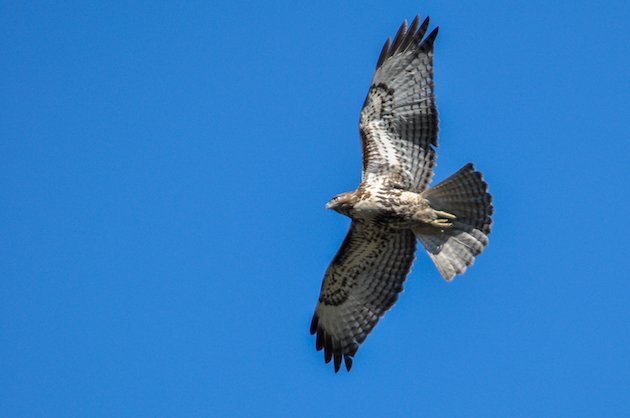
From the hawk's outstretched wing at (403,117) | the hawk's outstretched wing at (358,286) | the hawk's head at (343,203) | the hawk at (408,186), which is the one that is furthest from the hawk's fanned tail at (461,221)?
the hawk's head at (343,203)

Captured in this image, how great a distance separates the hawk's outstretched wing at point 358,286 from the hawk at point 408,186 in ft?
0.06

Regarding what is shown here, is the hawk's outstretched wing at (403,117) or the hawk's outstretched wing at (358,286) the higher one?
the hawk's outstretched wing at (403,117)

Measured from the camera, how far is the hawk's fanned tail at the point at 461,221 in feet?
38.7

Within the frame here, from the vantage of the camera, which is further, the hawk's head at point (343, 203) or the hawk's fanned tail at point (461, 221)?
the hawk's head at point (343, 203)

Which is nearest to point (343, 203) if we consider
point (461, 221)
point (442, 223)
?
point (442, 223)

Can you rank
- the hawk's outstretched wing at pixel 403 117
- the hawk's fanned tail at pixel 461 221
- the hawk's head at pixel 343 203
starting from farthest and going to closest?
1. the hawk's outstretched wing at pixel 403 117
2. the hawk's head at pixel 343 203
3. the hawk's fanned tail at pixel 461 221

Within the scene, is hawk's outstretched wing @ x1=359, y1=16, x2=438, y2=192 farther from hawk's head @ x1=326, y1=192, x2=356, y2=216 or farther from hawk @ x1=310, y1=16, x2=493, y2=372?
hawk's head @ x1=326, y1=192, x2=356, y2=216

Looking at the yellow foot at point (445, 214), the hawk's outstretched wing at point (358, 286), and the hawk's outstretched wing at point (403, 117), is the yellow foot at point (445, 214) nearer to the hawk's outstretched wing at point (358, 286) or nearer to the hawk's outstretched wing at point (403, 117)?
the hawk's outstretched wing at point (403, 117)

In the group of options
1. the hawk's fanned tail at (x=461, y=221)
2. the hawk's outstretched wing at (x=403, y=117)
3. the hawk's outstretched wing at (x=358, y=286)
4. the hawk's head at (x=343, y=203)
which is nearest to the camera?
the hawk's fanned tail at (x=461, y=221)

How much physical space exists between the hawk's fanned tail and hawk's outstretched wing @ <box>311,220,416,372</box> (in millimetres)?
490

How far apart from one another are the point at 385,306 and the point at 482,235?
1.59 m

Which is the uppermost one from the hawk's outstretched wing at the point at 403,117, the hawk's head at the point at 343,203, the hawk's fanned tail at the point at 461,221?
the hawk's outstretched wing at the point at 403,117

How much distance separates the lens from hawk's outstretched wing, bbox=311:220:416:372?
12555 millimetres

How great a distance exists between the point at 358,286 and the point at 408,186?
1.47 metres
